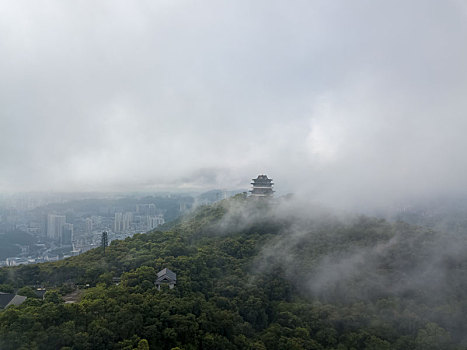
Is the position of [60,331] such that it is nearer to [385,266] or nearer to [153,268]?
[153,268]

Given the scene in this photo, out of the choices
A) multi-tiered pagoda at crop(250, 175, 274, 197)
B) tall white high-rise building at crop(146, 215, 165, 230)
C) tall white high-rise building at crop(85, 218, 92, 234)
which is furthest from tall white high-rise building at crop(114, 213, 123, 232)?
multi-tiered pagoda at crop(250, 175, 274, 197)

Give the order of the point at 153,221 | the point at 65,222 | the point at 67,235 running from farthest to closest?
the point at 153,221, the point at 65,222, the point at 67,235

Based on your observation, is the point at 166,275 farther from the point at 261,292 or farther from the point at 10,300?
the point at 10,300

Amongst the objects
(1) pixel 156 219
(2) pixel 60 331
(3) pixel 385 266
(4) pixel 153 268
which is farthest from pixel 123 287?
(1) pixel 156 219

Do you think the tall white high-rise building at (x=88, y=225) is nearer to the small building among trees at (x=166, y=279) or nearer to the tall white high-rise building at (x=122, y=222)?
the tall white high-rise building at (x=122, y=222)

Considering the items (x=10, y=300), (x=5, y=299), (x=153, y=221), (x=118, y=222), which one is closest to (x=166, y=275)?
(x=10, y=300)

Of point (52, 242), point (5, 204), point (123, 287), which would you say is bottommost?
point (52, 242)
